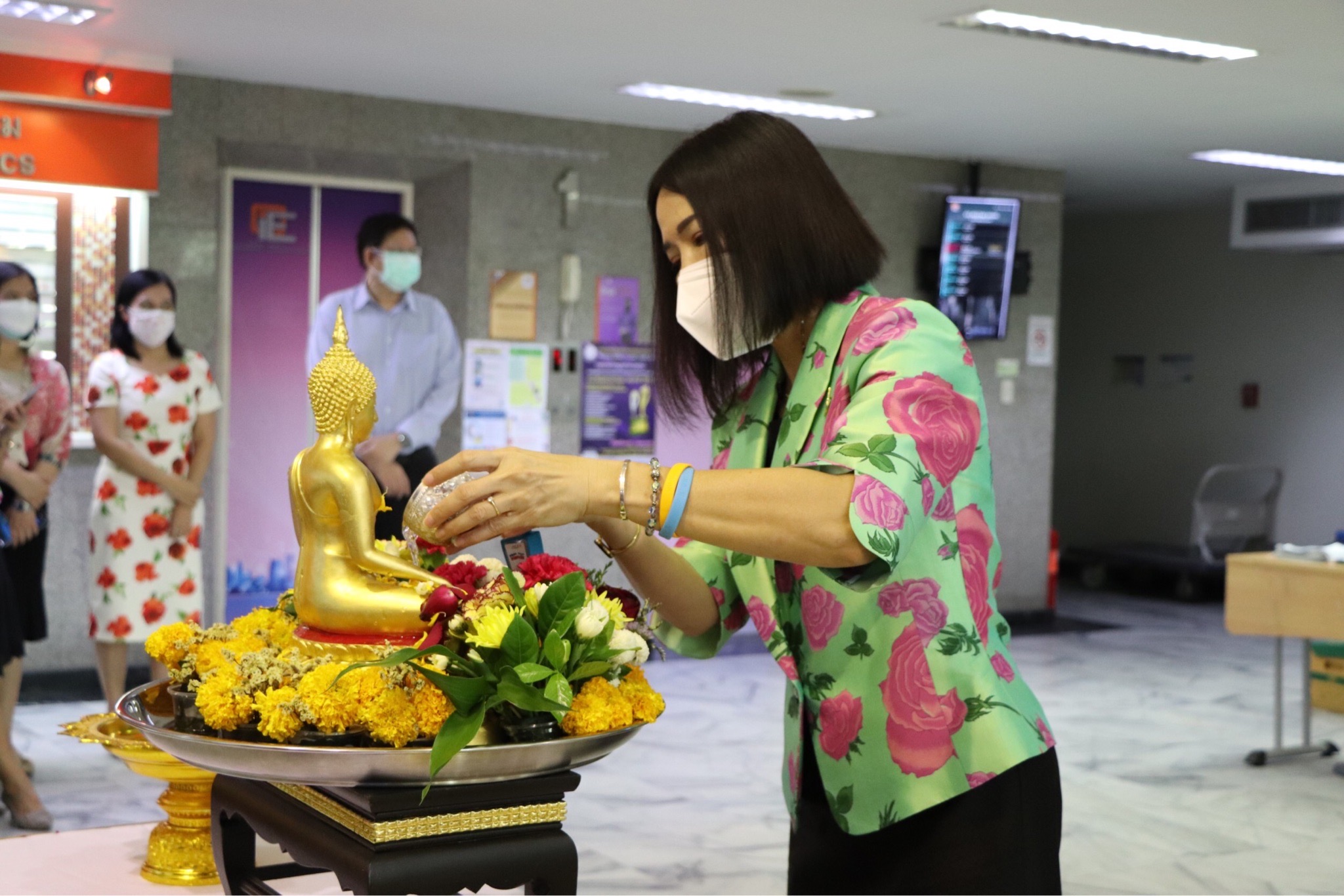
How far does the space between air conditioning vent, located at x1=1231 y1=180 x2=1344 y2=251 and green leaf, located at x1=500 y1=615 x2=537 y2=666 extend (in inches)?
333

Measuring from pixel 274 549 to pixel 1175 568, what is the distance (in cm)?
595

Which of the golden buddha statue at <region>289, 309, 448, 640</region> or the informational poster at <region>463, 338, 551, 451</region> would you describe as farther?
the informational poster at <region>463, 338, 551, 451</region>

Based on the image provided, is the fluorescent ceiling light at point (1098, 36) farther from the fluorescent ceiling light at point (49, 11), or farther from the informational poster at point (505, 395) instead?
the fluorescent ceiling light at point (49, 11)

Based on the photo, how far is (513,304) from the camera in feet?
22.0

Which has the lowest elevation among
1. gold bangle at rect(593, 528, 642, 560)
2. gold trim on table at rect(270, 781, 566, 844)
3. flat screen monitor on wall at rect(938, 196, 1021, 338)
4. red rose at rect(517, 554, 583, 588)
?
gold trim on table at rect(270, 781, 566, 844)

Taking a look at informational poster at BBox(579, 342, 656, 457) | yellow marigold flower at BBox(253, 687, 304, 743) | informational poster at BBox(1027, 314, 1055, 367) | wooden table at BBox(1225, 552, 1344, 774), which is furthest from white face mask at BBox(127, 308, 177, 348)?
informational poster at BBox(1027, 314, 1055, 367)

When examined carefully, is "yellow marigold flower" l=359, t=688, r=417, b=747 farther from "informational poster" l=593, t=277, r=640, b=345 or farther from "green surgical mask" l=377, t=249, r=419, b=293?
"informational poster" l=593, t=277, r=640, b=345

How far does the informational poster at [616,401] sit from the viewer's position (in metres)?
6.97

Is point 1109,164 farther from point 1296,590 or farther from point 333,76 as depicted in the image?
point 333,76

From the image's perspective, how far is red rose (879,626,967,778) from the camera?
55.1 inches

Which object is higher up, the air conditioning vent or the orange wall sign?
the air conditioning vent

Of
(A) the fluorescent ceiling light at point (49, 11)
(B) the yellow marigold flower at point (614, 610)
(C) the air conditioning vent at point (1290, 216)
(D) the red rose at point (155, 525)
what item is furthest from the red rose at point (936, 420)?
(C) the air conditioning vent at point (1290, 216)

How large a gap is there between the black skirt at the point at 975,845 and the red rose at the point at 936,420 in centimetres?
34

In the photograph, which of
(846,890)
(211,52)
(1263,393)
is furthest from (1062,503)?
(846,890)
